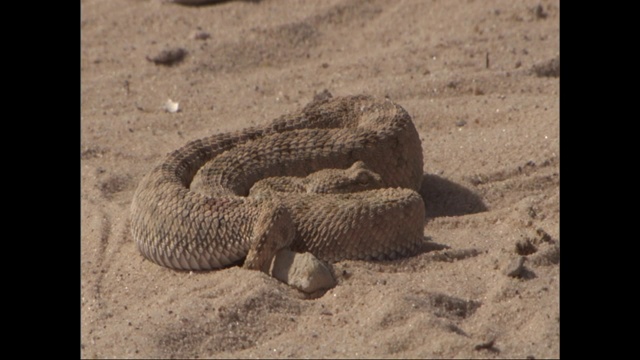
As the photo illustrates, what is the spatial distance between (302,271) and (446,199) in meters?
1.82

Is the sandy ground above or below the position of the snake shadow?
above

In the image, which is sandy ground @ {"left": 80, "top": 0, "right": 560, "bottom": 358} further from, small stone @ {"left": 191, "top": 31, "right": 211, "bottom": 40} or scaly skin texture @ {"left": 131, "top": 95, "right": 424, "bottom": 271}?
scaly skin texture @ {"left": 131, "top": 95, "right": 424, "bottom": 271}

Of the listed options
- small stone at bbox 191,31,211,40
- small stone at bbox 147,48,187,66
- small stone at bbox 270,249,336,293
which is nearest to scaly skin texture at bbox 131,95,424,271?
small stone at bbox 270,249,336,293

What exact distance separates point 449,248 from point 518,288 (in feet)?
2.39

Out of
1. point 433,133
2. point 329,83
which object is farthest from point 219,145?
point 329,83

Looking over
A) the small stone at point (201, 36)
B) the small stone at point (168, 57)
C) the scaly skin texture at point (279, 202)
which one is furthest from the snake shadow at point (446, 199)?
the small stone at point (201, 36)

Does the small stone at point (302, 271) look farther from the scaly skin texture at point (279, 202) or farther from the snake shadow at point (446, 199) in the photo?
the snake shadow at point (446, 199)

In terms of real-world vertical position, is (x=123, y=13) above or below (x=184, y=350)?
above

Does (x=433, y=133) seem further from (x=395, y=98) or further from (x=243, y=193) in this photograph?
(x=243, y=193)

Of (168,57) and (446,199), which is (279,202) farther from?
(168,57)

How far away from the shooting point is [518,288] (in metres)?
5.18

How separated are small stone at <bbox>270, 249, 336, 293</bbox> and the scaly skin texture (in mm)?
68

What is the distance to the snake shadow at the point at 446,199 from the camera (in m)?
6.70

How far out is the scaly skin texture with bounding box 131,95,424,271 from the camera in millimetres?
5559
